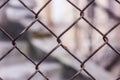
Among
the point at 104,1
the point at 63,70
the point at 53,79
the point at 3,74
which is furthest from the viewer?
the point at 104,1

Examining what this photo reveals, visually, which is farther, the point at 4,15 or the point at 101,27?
the point at 101,27

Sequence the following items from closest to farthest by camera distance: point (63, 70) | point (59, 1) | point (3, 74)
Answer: point (3, 74) < point (63, 70) < point (59, 1)

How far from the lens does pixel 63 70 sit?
11.0 feet

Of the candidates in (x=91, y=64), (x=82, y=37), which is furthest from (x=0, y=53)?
(x=82, y=37)

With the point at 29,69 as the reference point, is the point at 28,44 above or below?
above

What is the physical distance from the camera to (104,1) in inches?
178

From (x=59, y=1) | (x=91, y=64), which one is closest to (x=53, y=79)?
(x=91, y=64)

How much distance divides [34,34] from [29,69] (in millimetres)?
795

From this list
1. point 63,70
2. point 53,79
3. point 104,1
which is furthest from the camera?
point 104,1

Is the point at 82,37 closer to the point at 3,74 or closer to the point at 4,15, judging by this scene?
the point at 4,15

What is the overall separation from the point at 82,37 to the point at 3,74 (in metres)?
1.98

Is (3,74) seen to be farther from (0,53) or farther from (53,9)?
(53,9)

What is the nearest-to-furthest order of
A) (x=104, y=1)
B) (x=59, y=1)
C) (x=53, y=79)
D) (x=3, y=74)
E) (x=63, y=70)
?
(x=3, y=74) → (x=53, y=79) → (x=63, y=70) → (x=104, y=1) → (x=59, y=1)

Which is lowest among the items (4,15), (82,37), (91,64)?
(91,64)
